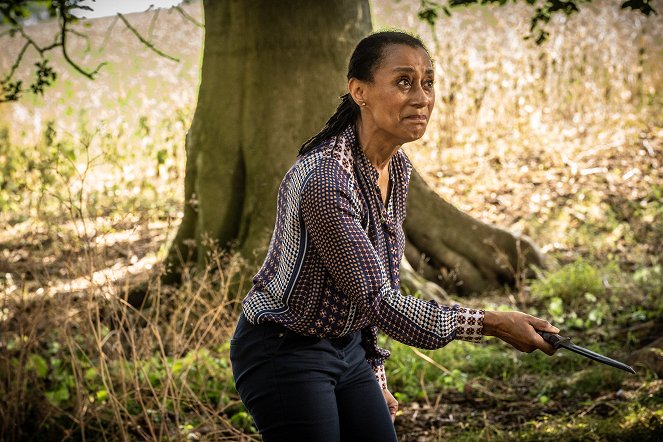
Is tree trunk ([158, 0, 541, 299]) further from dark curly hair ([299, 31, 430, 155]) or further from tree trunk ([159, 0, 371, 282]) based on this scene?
dark curly hair ([299, 31, 430, 155])

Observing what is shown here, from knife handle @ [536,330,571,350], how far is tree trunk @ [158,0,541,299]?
3.42m

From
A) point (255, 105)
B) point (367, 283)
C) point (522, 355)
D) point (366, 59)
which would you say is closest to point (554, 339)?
point (367, 283)

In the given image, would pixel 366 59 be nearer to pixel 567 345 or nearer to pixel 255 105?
pixel 567 345

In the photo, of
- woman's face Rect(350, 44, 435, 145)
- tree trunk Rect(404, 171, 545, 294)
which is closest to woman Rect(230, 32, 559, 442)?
woman's face Rect(350, 44, 435, 145)

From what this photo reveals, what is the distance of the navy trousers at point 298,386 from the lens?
7.73 feet

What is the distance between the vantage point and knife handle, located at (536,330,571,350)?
7.05 ft

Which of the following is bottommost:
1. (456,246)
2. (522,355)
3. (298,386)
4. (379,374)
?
(522,355)

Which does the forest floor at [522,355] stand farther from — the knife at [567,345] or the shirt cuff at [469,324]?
the knife at [567,345]

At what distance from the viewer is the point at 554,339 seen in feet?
7.11

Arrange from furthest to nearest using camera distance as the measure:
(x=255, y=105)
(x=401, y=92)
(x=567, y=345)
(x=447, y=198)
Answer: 1. (x=447, y=198)
2. (x=255, y=105)
3. (x=401, y=92)
4. (x=567, y=345)

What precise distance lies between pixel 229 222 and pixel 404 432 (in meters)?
2.18

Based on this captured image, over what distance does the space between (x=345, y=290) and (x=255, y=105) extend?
373 cm

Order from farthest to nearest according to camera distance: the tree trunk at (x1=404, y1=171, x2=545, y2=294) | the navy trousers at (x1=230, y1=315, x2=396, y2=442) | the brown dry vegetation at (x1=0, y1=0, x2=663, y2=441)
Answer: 1. the tree trunk at (x1=404, y1=171, x2=545, y2=294)
2. the brown dry vegetation at (x1=0, y1=0, x2=663, y2=441)
3. the navy trousers at (x1=230, y1=315, x2=396, y2=442)

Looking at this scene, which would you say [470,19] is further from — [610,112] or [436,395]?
[436,395]
